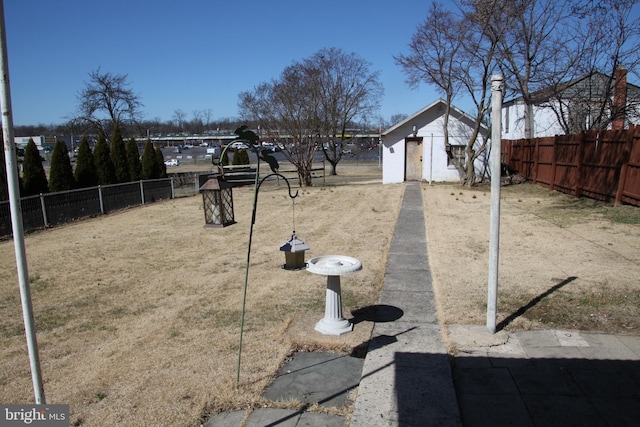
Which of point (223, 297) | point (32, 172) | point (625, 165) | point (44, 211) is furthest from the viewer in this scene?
point (32, 172)

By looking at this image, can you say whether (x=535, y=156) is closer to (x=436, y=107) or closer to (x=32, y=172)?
(x=436, y=107)

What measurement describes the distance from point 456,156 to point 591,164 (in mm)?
9197

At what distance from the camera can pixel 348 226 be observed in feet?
37.7

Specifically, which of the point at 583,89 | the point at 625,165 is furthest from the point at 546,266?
the point at 583,89

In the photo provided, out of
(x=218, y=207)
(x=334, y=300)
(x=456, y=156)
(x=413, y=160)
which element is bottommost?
(x=334, y=300)

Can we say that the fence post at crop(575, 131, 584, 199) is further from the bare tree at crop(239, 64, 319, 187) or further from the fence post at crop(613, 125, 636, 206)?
the bare tree at crop(239, 64, 319, 187)

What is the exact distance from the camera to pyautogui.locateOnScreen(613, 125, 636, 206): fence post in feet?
36.9

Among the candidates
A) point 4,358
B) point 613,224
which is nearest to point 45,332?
point 4,358

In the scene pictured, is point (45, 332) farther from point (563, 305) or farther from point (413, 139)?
point (413, 139)

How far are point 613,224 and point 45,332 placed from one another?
34.8ft

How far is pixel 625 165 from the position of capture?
11398 mm

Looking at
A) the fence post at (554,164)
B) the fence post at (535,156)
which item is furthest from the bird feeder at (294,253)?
the fence post at (535,156)

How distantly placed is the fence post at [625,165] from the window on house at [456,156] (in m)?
10.6

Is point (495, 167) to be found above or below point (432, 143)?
below
